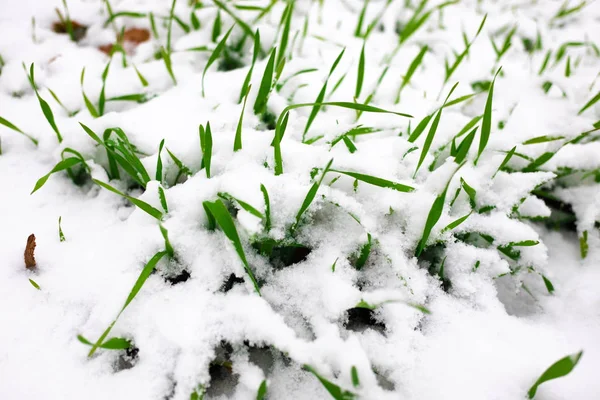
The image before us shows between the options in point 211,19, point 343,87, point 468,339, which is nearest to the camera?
point 468,339

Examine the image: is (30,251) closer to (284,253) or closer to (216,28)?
(284,253)

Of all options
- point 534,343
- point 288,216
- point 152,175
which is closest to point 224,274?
point 288,216

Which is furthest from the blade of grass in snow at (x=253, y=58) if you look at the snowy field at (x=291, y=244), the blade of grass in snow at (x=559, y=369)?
the blade of grass in snow at (x=559, y=369)

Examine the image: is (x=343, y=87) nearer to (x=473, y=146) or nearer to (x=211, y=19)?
(x=473, y=146)

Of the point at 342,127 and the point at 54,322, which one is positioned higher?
the point at 342,127

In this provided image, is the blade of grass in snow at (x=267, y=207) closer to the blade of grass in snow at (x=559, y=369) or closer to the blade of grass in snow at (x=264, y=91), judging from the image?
the blade of grass in snow at (x=264, y=91)

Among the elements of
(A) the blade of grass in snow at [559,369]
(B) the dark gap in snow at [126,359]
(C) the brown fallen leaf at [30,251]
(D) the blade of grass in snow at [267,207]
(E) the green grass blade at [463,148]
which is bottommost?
(B) the dark gap in snow at [126,359]
